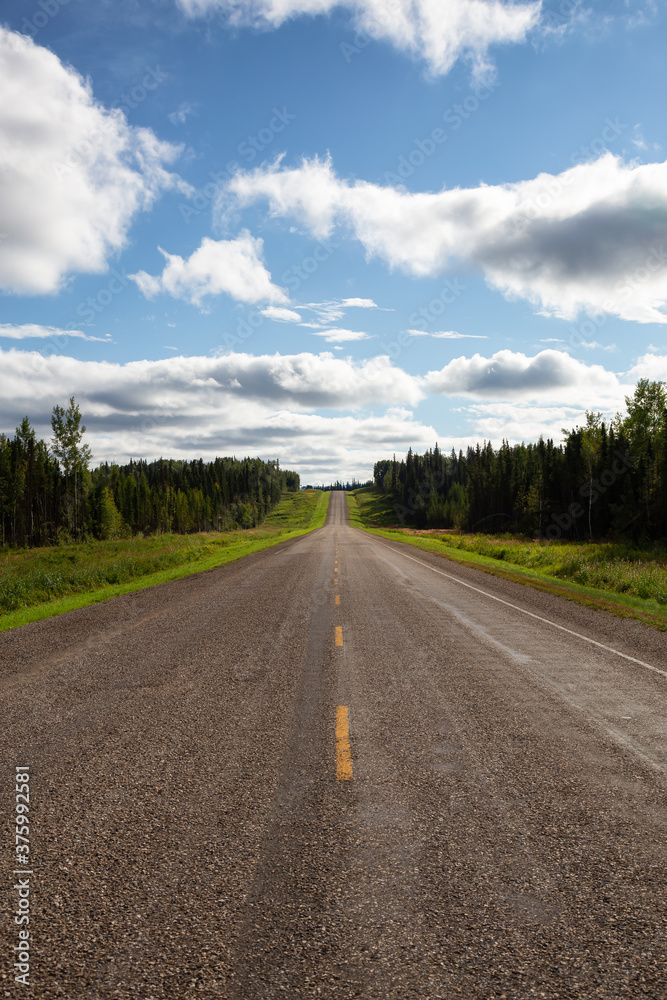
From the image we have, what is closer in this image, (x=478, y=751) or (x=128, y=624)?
(x=478, y=751)

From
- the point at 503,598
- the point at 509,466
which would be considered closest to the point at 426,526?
the point at 509,466

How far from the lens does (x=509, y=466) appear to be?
7562cm

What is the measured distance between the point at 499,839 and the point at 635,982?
125cm

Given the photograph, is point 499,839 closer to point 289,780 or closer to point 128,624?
point 289,780

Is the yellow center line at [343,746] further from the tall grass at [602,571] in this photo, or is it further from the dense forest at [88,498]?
the dense forest at [88,498]

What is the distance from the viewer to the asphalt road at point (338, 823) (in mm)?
2818

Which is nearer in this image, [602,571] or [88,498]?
[602,571]

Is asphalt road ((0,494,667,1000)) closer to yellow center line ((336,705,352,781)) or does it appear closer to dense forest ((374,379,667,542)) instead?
yellow center line ((336,705,352,781))

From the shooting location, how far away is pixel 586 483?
55.7 metres
